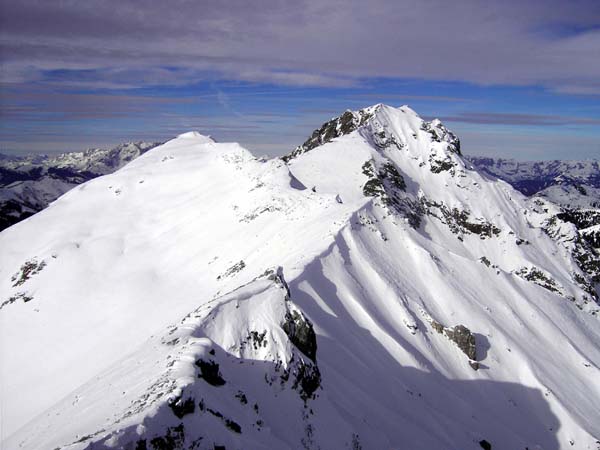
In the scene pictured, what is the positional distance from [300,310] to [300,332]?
70.1 inches

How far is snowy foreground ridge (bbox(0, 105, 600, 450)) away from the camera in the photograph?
21516 millimetres

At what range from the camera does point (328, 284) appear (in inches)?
1662

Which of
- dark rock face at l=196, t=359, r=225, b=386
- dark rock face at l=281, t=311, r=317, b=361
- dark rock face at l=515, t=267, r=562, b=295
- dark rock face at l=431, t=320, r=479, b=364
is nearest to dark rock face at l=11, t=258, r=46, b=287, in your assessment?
dark rock face at l=281, t=311, r=317, b=361

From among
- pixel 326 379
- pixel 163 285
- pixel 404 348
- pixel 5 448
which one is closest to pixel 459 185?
pixel 404 348

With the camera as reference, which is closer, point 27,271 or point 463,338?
point 463,338

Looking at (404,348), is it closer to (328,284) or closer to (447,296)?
(328,284)

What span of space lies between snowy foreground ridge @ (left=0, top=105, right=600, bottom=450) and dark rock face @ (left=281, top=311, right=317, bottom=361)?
14 centimetres

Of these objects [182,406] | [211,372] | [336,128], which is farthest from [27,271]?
[336,128]

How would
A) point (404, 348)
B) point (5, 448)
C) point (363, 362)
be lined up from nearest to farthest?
1. point (5, 448)
2. point (363, 362)
3. point (404, 348)

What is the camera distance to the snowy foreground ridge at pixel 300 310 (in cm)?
2152

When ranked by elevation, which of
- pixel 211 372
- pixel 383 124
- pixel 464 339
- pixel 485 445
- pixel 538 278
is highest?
pixel 383 124

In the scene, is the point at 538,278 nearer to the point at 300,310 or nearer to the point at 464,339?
the point at 464,339

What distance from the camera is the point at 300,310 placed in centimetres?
2817

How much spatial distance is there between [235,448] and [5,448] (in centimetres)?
1515
